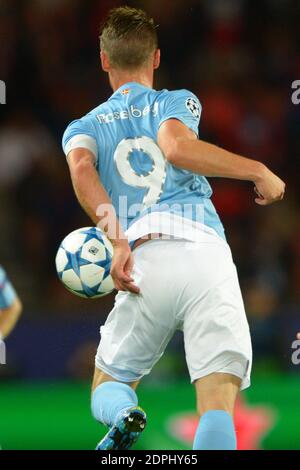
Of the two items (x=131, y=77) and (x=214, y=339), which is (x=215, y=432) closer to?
(x=214, y=339)

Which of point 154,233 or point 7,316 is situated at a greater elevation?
point 7,316

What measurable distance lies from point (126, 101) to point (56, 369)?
3459mm

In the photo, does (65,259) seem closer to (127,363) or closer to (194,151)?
(127,363)

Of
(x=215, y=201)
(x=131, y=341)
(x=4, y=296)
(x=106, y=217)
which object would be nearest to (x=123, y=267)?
(x=106, y=217)

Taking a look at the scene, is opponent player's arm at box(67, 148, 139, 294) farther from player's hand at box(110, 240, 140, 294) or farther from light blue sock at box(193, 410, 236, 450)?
light blue sock at box(193, 410, 236, 450)

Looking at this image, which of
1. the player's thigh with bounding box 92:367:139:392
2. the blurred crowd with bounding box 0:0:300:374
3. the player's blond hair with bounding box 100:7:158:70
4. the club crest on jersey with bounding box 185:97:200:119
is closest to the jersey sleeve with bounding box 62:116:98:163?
the player's blond hair with bounding box 100:7:158:70

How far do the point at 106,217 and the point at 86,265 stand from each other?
0.40 m

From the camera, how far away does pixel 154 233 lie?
12.2 feet

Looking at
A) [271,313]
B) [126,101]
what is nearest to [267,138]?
[271,313]

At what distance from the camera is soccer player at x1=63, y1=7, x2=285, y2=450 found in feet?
11.6

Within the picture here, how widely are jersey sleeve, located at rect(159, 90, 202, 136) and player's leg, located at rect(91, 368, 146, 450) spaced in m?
1.02

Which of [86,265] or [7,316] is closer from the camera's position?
[86,265]

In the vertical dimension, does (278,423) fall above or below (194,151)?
below

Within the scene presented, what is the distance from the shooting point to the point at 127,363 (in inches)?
150
